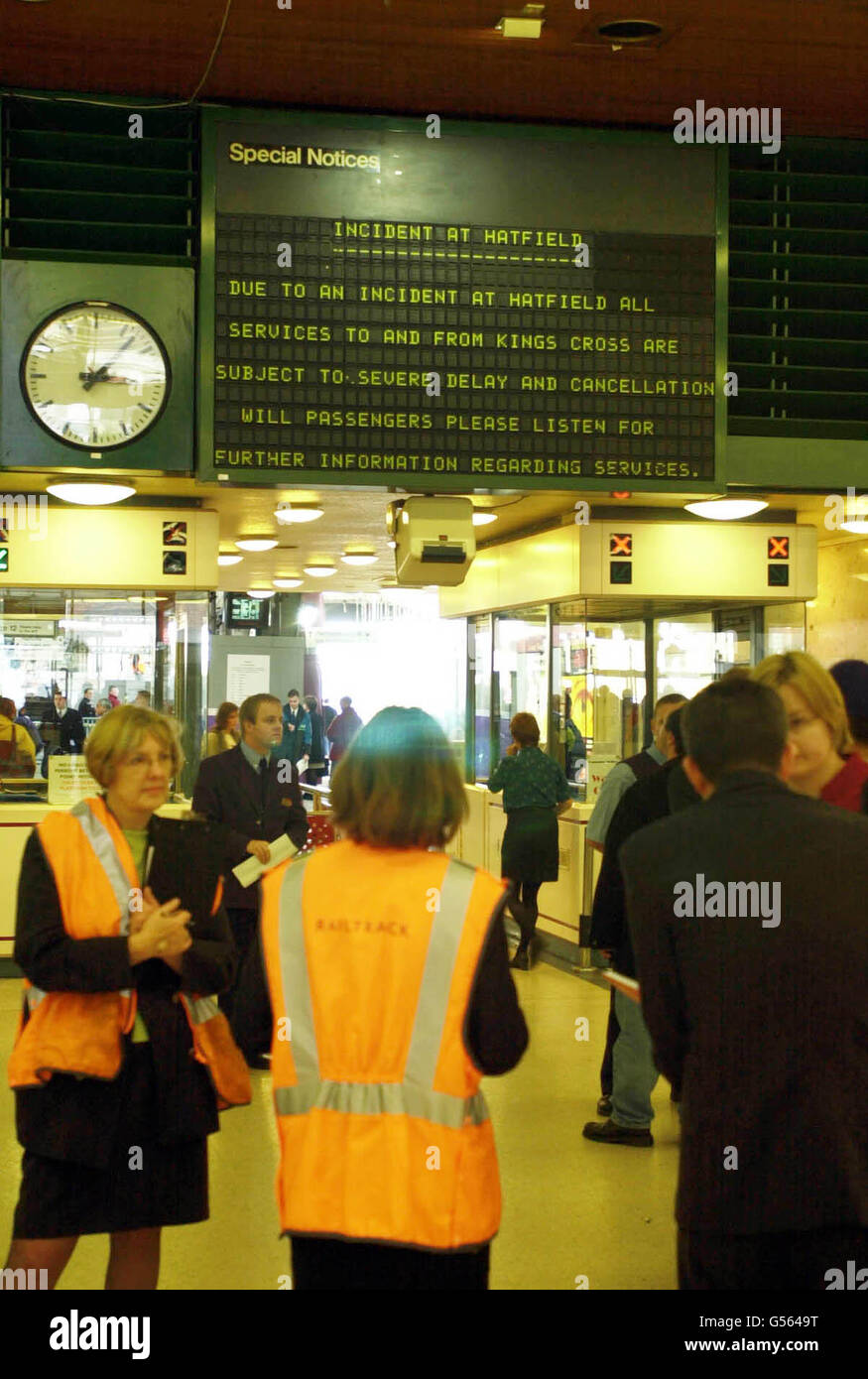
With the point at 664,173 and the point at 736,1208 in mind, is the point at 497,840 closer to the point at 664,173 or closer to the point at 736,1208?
the point at 664,173

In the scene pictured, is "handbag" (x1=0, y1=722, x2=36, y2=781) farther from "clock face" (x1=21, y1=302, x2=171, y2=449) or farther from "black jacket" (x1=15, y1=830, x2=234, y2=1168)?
"black jacket" (x1=15, y1=830, x2=234, y2=1168)

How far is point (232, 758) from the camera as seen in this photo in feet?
19.6

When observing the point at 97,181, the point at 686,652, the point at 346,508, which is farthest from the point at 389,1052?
the point at 686,652

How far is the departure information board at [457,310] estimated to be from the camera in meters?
5.70

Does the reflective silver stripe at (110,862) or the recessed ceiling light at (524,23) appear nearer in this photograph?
the reflective silver stripe at (110,862)

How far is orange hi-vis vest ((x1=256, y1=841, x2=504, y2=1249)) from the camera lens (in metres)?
2.11

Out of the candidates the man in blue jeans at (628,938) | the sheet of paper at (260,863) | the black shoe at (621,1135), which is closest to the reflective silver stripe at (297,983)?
the man in blue jeans at (628,938)

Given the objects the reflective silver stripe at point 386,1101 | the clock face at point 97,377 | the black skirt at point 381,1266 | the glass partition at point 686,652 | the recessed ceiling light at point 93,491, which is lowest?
the black skirt at point 381,1266

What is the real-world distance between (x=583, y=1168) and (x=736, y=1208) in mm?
2923

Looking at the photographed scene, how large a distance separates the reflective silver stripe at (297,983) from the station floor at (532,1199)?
1886 millimetres

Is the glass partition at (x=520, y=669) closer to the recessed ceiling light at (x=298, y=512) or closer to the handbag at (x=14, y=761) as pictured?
the recessed ceiling light at (x=298, y=512)

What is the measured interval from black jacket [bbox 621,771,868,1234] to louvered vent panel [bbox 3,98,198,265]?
4613 millimetres

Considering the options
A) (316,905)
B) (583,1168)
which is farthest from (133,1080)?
(583,1168)

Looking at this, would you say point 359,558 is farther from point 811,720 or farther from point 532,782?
point 811,720
